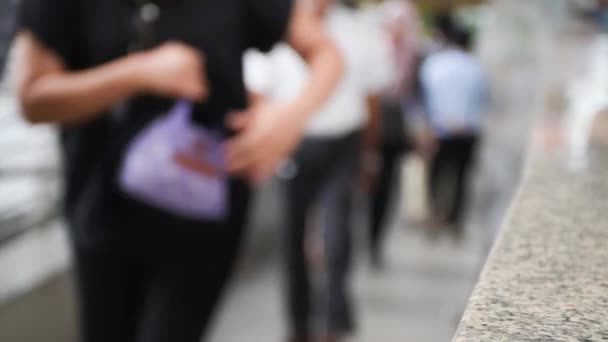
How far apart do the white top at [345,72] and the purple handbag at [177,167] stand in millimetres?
1272

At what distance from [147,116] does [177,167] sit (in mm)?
131

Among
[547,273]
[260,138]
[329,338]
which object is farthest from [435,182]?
[547,273]

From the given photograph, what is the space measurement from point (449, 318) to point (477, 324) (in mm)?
3128

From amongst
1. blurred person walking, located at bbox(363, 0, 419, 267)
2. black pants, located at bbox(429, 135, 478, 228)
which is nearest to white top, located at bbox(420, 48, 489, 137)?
black pants, located at bbox(429, 135, 478, 228)

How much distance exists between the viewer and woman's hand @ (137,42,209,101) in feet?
4.79

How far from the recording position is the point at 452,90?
16.0ft

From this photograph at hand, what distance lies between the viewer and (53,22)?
4.76 ft

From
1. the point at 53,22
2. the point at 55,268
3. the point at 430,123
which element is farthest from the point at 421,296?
the point at 53,22

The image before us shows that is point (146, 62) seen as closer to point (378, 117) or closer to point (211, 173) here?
point (211, 173)

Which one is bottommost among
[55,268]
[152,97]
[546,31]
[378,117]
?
[55,268]

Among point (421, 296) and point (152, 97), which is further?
point (421, 296)

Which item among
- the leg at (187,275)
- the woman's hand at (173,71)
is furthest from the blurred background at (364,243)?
the leg at (187,275)

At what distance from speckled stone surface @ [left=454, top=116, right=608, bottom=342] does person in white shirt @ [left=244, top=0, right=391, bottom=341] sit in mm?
1808

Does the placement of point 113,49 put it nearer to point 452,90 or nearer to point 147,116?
point 147,116
